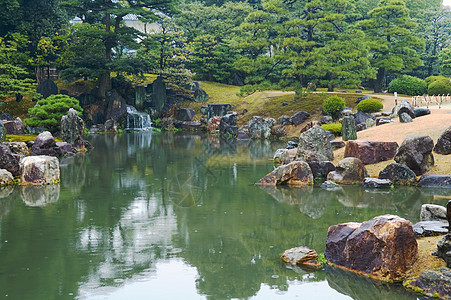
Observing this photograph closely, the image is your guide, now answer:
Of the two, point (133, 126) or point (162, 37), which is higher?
point (162, 37)

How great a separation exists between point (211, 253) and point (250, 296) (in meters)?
2.30

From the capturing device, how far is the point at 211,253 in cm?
1089

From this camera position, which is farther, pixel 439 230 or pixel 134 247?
pixel 134 247

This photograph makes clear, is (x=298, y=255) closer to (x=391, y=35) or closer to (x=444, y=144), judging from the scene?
(x=444, y=144)

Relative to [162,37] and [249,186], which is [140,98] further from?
[249,186]

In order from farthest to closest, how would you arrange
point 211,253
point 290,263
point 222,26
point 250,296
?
point 222,26, point 211,253, point 290,263, point 250,296

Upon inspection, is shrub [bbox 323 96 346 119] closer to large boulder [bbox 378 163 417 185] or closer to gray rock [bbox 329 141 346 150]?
gray rock [bbox 329 141 346 150]

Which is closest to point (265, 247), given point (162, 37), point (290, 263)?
point (290, 263)

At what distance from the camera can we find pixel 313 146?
848 inches

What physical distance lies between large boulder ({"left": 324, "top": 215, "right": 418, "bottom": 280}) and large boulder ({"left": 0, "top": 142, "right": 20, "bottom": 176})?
14.1m

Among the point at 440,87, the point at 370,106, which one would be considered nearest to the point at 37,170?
the point at 370,106

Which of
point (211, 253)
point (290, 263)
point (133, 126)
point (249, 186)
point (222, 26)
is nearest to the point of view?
point (290, 263)

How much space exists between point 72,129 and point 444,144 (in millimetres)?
20042

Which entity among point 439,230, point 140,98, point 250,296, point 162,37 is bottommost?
point 250,296
